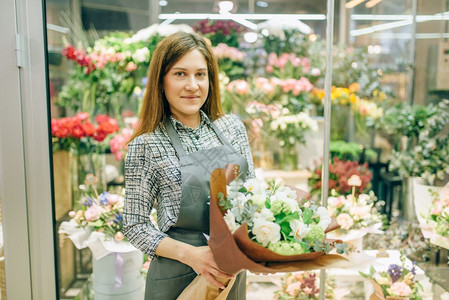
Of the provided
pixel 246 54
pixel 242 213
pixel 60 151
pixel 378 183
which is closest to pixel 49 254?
pixel 60 151

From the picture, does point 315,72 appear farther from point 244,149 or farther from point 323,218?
point 323,218

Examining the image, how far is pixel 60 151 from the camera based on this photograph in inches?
91.4

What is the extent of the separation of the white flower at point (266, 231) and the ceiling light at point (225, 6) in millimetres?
1579

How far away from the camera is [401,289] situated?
2.26 meters

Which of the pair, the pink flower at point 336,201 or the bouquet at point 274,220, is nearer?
the bouquet at point 274,220

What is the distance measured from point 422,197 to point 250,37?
1.42m

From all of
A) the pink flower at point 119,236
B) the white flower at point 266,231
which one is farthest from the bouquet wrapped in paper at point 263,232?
the pink flower at point 119,236

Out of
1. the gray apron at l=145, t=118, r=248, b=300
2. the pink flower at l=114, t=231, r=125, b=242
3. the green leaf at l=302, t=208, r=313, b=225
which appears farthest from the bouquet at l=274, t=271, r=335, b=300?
the green leaf at l=302, t=208, r=313, b=225

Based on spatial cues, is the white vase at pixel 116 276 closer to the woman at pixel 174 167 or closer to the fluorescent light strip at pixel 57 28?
the woman at pixel 174 167

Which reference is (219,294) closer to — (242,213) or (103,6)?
(242,213)

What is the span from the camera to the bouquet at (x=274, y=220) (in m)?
1.20

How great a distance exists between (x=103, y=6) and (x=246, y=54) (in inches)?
34.6

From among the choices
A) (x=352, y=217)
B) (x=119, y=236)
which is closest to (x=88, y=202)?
(x=119, y=236)

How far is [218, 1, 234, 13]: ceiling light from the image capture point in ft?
7.89
